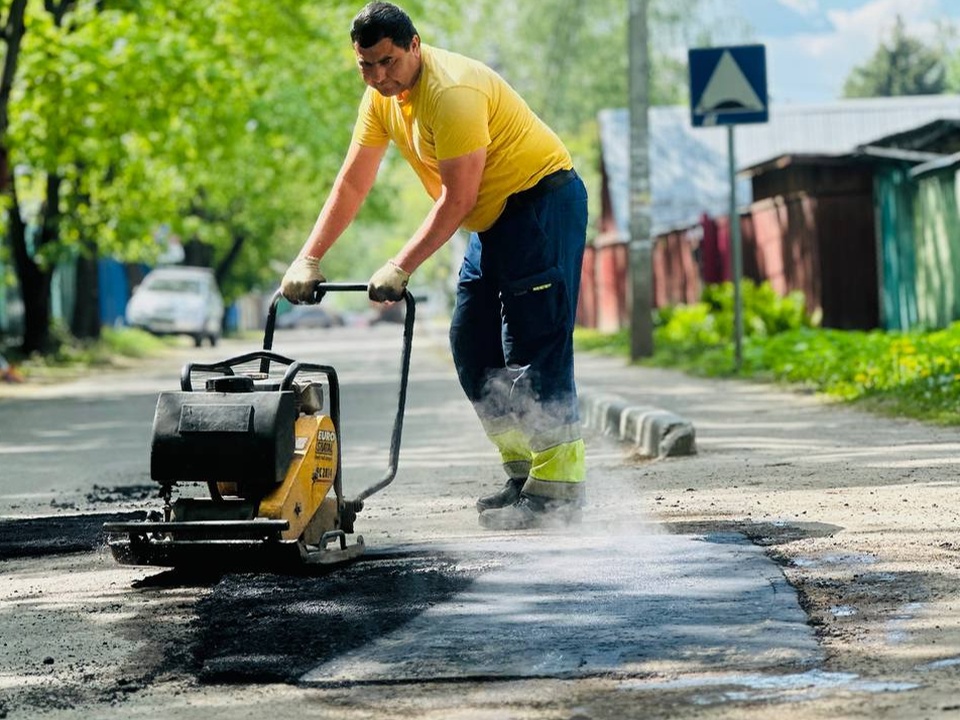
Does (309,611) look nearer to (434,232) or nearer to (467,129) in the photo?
(434,232)

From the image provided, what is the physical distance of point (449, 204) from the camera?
20.5 feet

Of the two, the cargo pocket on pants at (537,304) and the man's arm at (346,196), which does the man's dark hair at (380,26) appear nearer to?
the man's arm at (346,196)

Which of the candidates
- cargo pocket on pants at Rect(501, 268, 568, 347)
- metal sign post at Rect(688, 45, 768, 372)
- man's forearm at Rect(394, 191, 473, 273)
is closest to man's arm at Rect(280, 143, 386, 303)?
man's forearm at Rect(394, 191, 473, 273)

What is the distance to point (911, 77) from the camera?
81.4 metres

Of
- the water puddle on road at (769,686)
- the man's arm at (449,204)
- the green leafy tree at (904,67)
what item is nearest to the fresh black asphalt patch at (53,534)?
the man's arm at (449,204)

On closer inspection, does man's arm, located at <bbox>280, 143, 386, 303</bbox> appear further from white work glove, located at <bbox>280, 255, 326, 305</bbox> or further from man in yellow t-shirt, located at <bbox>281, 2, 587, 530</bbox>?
white work glove, located at <bbox>280, 255, 326, 305</bbox>

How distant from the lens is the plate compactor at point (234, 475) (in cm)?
552

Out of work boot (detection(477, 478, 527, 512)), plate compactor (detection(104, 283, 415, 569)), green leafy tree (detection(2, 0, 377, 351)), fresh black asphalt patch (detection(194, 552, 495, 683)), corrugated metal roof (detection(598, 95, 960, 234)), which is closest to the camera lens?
fresh black asphalt patch (detection(194, 552, 495, 683))

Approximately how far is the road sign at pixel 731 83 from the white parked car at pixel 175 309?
1082 inches

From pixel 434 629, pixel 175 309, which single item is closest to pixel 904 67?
pixel 175 309

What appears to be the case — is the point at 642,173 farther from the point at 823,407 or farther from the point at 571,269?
the point at 571,269

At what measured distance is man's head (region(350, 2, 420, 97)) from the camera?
607 cm

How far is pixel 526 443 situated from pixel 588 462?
2826 millimetres

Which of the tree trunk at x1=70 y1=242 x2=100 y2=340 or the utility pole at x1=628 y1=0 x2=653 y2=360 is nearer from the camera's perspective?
the utility pole at x1=628 y1=0 x2=653 y2=360
